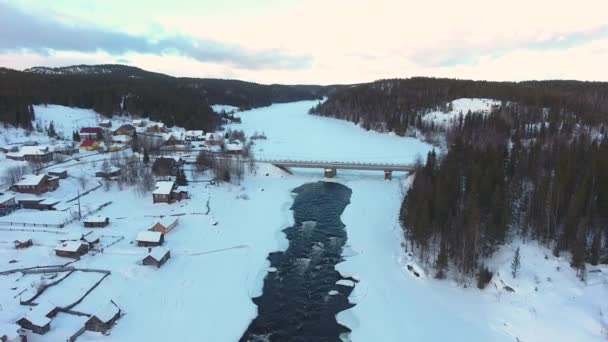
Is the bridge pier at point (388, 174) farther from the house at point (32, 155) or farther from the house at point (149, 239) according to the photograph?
the house at point (32, 155)

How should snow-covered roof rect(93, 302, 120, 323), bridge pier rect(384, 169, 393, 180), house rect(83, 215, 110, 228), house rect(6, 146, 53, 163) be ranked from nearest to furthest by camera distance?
1. snow-covered roof rect(93, 302, 120, 323)
2. house rect(83, 215, 110, 228)
3. house rect(6, 146, 53, 163)
4. bridge pier rect(384, 169, 393, 180)

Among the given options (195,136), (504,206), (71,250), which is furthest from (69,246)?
(195,136)

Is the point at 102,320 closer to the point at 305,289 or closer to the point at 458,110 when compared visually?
the point at 305,289

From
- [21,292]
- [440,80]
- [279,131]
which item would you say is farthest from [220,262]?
[440,80]

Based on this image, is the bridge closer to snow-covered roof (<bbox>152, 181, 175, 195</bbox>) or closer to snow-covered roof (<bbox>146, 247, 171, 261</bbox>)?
snow-covered roof (<bbox>152, 181, 175, 195</bbox>)

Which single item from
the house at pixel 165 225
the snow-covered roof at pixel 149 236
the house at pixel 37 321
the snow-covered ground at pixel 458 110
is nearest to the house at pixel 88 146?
the house at pixel 165 225

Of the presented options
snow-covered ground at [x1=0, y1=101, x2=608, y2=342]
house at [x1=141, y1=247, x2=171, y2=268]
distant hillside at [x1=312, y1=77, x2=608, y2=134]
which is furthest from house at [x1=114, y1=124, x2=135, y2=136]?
distant hillside at [x1=312, y1=77, x2=608, y2=134]
